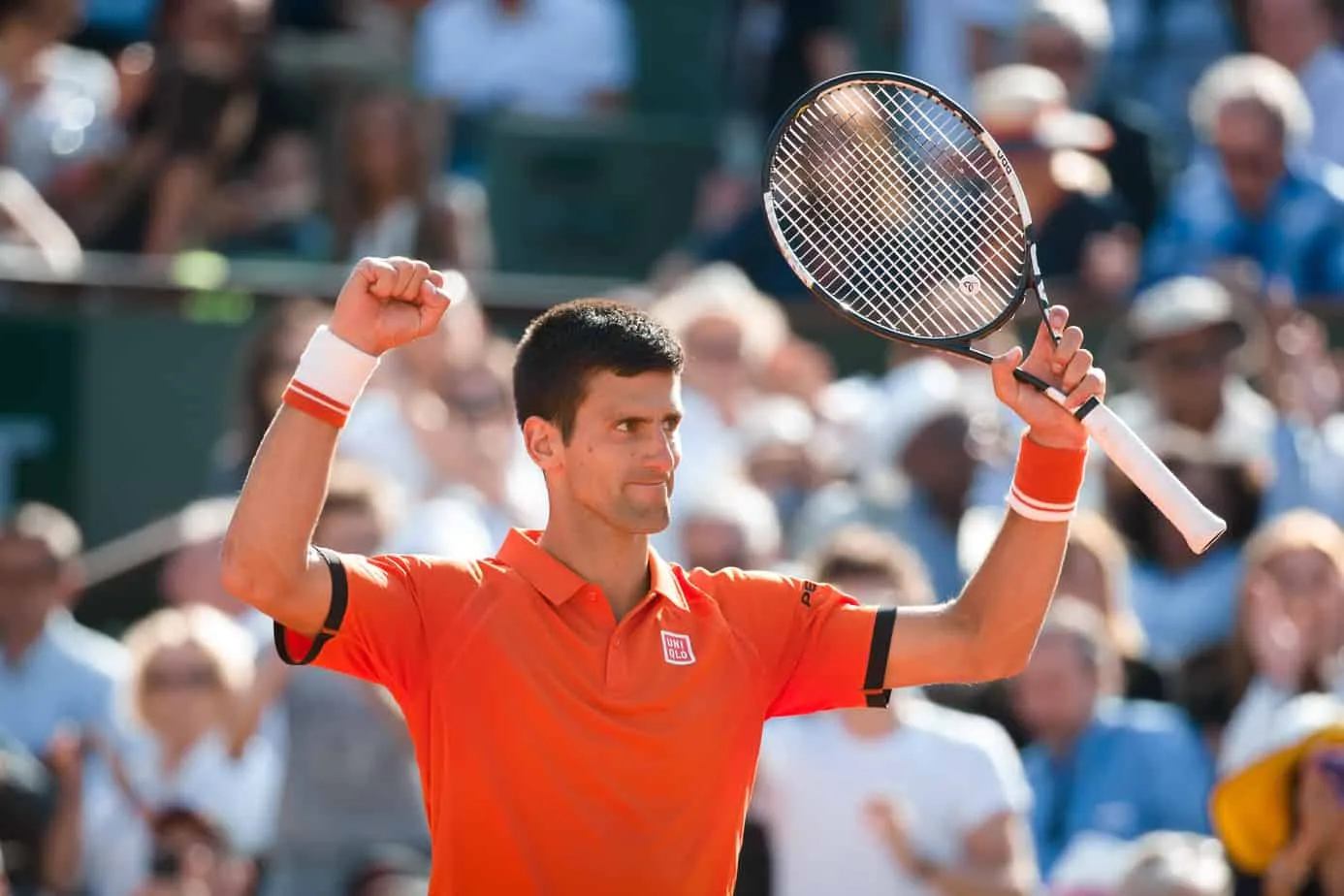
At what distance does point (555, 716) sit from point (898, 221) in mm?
1272

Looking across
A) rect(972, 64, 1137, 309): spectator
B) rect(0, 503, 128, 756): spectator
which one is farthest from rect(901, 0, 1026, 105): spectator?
rect(0, 503, 128, 756): spectator

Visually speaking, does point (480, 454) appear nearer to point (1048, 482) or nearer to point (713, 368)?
point (713, 368)

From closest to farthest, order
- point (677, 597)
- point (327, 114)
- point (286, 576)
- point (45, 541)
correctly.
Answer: point (286, 576) → point (677, 597) → point (45, 541) → point (327, 114)

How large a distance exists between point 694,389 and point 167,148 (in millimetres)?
3178

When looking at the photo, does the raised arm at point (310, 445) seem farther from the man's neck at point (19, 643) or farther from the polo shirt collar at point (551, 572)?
the man's neck at point (19, 643)

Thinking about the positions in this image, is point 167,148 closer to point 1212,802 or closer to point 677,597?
point 1212,802

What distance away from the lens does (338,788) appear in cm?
679

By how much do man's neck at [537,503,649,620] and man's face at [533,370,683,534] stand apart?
0.06m

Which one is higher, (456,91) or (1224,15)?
(1224,15)

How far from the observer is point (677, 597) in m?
3.97

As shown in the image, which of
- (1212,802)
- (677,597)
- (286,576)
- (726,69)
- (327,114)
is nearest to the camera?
(286,576)

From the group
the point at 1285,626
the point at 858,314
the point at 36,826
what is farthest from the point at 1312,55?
the point at 858,314

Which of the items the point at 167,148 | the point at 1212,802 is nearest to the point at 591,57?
the point at 167,148

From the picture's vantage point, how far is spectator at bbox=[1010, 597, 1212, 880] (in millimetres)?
6570
